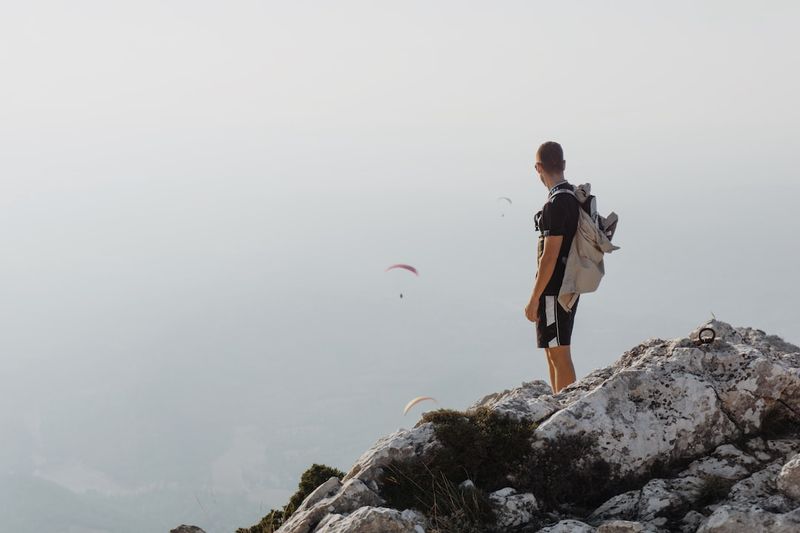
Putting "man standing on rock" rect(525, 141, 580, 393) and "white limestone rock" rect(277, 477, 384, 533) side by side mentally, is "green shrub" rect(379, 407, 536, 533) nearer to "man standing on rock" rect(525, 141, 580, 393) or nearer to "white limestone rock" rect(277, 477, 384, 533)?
"white limestone rock" rect(277, 477, 384, 533)

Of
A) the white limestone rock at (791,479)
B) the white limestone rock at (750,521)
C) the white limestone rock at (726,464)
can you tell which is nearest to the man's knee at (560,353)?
the white limestone rock at (726,464)

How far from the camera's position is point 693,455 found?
7570mm

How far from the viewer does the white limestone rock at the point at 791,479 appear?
629 centimetres

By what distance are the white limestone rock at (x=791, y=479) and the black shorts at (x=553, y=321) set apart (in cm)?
397

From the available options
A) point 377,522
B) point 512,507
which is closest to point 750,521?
point 512,507

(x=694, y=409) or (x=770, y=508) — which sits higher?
(x=694, y=409)

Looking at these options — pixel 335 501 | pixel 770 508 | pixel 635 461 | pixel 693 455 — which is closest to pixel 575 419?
pixel 635 461

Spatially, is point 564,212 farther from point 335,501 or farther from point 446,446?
point 335,501

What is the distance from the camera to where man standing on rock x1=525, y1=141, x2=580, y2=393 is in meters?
9.74

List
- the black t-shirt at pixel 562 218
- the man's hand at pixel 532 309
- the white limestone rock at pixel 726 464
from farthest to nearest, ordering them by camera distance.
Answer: the man's hand at pixel 532 309, the black t-shirt at pixel 562 218, the white limestone rock at pixel 726 464

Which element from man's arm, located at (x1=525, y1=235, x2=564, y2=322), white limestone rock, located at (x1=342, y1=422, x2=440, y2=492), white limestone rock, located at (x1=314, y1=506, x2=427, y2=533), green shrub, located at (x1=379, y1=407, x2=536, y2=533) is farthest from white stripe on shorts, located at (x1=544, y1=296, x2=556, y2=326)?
white limestone rock, located at (x1=314, y1=506, x2=427, y2=533)

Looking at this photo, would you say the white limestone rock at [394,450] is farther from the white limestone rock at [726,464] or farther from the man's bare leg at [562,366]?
the man's bare leg at [562,366]

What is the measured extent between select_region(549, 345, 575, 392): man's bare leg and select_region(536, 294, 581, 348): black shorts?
91 mm

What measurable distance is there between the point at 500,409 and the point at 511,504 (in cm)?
129
